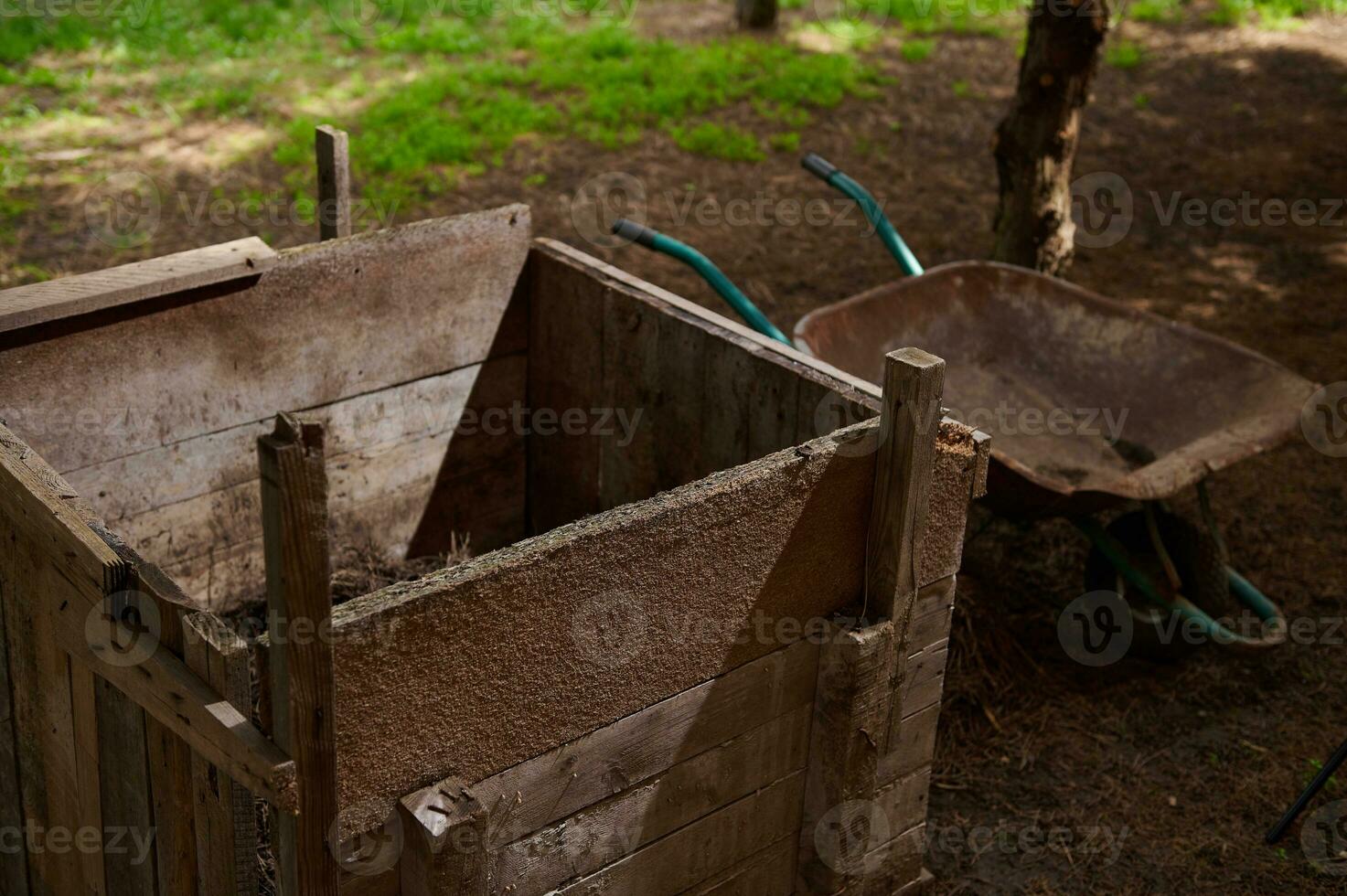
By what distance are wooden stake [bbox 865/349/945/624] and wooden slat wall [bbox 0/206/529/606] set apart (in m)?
1.59

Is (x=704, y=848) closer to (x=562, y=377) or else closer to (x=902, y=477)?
(x=902, y=477)

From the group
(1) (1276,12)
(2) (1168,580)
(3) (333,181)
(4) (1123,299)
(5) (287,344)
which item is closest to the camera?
(5) (287,344)

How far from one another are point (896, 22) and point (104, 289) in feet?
28.9

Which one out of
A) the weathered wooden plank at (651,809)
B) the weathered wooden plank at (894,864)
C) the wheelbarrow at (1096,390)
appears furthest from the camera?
the wheelbarrow at (1096,390)

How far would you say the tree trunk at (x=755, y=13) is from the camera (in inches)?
392

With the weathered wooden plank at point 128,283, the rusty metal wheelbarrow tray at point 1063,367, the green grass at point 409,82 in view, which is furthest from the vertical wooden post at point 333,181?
the green grass at point 409,82

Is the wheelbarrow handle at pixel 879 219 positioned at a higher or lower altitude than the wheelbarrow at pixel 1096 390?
higher

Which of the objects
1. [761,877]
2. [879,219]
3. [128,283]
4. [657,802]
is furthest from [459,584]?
[879,219]

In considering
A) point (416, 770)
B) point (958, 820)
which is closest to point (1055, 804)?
point (958, 820)

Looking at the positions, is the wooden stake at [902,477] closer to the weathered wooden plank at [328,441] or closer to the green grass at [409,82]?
the weathered wooden plank at [328,441]

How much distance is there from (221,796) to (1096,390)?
10.9 ft

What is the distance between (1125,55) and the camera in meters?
10.1

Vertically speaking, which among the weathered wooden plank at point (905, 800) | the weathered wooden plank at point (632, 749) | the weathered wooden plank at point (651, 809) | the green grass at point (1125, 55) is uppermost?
the green grass at point (1125, 55)

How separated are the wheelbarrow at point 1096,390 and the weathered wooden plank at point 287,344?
20.9 inches
